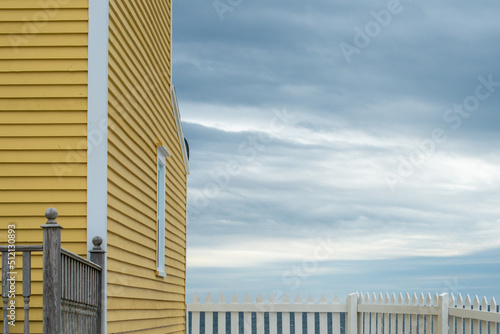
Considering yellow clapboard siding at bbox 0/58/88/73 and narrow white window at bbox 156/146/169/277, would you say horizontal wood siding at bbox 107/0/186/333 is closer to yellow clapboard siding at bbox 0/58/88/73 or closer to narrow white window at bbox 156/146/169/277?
narrow white window at bbox 156/146/169/277

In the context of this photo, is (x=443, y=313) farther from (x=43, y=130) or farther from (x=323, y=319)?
(x=43, y=130)

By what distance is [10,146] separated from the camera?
273 inches

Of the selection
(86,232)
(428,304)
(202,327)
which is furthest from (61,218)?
(202,327)

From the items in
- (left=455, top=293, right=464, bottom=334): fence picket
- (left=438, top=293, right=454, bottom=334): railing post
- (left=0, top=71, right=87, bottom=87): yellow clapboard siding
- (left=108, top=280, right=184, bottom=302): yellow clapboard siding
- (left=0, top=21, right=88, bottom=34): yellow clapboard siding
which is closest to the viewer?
(left=0, top=71, right=87, bottom=87): yellow clapboard siding

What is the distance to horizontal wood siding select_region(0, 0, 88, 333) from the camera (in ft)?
22.2

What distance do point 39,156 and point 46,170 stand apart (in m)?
0.18

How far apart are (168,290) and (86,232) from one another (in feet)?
15.8

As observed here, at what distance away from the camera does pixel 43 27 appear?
282 inches

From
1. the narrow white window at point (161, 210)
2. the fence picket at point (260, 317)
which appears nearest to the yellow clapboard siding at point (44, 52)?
the narrow white window at point (161, 210)

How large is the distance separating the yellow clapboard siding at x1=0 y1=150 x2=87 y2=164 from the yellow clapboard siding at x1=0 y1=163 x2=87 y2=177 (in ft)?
0.14

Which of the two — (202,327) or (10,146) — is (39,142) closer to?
(10,146)

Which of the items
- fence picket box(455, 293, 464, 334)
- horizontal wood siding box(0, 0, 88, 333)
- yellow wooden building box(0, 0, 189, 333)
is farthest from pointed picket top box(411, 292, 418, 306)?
horizontal wood siding box(0, 0, 88, 333)

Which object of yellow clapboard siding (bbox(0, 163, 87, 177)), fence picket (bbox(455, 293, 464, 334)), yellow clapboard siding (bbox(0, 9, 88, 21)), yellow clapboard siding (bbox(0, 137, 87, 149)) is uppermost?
yellow clapboard siding (bbox(0, 9, 88, 21))

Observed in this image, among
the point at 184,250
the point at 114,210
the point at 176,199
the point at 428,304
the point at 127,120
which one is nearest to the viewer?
the point at 114,210
